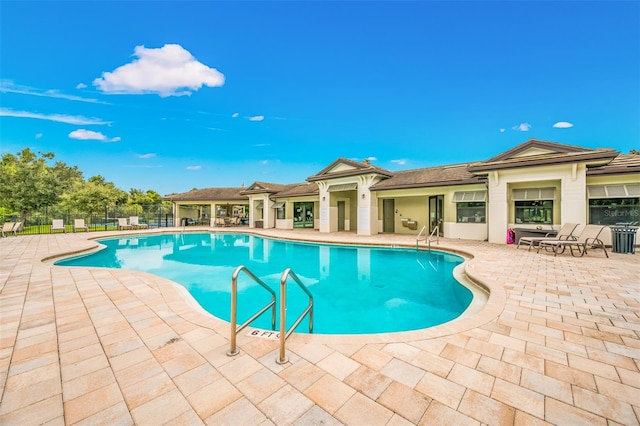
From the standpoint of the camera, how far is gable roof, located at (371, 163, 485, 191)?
49.0ft

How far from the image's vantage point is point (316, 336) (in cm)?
347

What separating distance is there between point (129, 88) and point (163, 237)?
19.1 m

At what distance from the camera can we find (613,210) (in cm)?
1162

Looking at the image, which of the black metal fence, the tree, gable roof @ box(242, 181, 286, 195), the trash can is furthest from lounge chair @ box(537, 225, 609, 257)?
the tree

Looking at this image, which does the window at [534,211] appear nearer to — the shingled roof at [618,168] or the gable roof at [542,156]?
the shingled roof at [618,168]

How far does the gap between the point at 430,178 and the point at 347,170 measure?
217 inches

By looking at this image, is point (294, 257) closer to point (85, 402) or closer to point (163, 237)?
point (85, 402)

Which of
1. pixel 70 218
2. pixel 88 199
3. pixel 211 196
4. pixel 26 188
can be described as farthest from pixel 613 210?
pixel 26 188

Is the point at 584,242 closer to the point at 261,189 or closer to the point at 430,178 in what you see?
the point at 430,178

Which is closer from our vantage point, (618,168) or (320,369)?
(320,369)

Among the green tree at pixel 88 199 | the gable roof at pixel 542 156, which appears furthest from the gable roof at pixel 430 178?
the green tree at pixel 88 199

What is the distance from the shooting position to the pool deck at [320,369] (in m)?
2.10

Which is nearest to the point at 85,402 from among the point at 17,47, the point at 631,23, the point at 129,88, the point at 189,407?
the point at 189,407

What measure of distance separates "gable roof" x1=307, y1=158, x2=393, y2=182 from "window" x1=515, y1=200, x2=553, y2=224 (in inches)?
313
